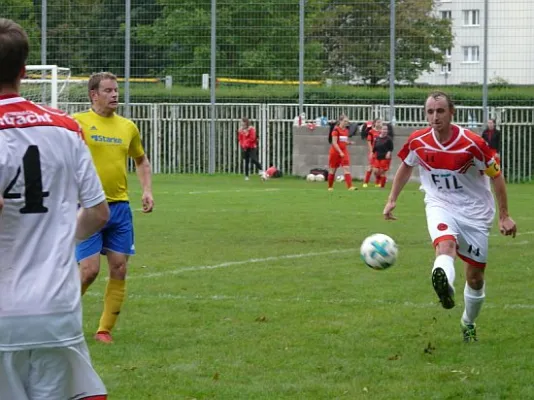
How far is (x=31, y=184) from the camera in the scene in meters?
4.02

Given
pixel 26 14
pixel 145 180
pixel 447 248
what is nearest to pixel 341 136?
pixel 26 14

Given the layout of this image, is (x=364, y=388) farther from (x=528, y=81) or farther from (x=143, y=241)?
(x=528, y=81)

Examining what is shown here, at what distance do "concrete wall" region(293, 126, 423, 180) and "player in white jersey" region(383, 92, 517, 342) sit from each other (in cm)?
2528

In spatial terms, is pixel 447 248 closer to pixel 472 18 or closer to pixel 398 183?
pixel 398 183

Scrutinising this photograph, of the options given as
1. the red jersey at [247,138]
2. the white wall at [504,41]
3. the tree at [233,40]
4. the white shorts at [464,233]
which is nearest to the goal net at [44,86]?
the red jersey at [247,138]

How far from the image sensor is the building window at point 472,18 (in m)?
32.8

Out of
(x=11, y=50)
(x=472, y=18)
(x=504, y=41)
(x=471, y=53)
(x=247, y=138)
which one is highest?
(x=472, y=18)

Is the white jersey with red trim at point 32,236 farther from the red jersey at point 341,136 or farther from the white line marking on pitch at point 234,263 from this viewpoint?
the red jersey at point 341,136

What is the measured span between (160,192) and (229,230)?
9.70 m

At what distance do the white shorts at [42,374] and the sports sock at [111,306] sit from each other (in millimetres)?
4647

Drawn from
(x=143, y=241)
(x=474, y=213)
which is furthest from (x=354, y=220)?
(x=474, y=213)

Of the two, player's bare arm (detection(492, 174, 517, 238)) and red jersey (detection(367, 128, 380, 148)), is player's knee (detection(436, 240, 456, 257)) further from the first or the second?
red jersey (detection(367, 128, 380, 148))

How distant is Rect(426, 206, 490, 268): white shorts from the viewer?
8734mm

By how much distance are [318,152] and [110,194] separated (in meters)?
26.2
